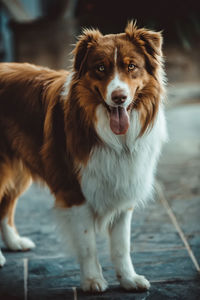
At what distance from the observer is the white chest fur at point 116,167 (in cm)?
254

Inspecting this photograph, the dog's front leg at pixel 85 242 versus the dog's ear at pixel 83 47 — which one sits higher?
the dog's ear at pixel 83 47

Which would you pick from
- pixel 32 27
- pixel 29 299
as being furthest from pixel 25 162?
pixel 32 27

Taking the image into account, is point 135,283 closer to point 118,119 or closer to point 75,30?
point 118,119

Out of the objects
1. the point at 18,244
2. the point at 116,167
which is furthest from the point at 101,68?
the point at 18,244

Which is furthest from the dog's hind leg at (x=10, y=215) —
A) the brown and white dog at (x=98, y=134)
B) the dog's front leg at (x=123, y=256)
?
the dog's front leg at (x=123, y=256)

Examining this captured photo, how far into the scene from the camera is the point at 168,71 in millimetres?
12414

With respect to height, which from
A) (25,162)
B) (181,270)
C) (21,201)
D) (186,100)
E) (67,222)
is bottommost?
(186,100)

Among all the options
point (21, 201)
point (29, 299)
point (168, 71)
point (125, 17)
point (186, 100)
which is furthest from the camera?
point (168, 71)

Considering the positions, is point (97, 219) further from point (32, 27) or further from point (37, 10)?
point (37, 10)

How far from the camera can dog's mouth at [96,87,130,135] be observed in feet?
7.85

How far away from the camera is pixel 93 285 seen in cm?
266

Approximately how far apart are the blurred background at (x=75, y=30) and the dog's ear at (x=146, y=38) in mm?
5458

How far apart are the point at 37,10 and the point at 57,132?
1658 cm

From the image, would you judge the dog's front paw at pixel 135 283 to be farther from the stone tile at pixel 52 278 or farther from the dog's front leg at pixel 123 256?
the stone tile at pixel 52 278
